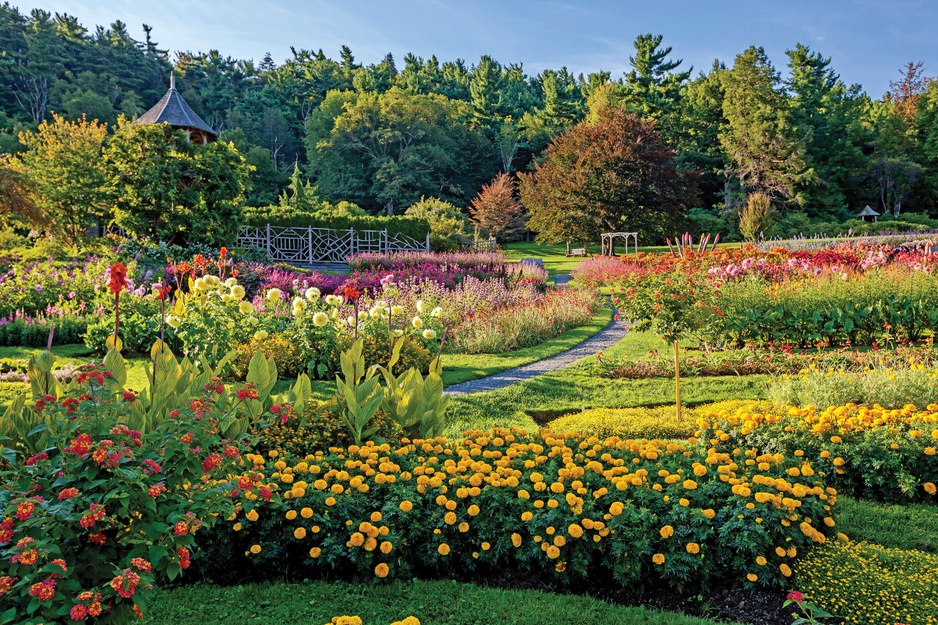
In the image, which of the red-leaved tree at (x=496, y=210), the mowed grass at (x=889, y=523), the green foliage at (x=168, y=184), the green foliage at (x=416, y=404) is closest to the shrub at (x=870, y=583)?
the mowed grass at (x=889, y=523)

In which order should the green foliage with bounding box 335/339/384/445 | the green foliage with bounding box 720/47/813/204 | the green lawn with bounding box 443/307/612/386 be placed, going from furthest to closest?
1. the green foliage with bounding box 720/47/813/204
2. the green lawn with bounding box 443/307/612/386
3. the green foliage with bounding box 335/339/384/445

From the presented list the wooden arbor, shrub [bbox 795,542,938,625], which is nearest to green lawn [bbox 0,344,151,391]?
shrub [bbox 795,542,938,625]

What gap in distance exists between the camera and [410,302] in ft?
33.3

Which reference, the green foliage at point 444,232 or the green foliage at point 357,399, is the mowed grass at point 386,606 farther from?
the green foliage at point 444,232

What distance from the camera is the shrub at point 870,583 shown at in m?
2.51

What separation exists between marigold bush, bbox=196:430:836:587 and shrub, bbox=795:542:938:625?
0.11m

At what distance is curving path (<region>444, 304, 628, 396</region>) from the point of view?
668 cm

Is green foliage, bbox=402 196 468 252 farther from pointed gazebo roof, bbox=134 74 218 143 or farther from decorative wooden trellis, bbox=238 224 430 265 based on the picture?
pointed gazebo roof, bbox=134 74 218 143

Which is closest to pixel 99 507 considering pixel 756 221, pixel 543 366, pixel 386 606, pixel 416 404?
pixel 386 606

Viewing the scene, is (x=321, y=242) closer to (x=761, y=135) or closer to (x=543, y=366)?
(x=543, y=366)

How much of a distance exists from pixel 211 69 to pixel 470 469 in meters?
54.5

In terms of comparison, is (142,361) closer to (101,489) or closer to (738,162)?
(101,489)

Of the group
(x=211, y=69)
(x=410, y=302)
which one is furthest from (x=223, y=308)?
(x=211, y=69)

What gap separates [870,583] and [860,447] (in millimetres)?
1484
